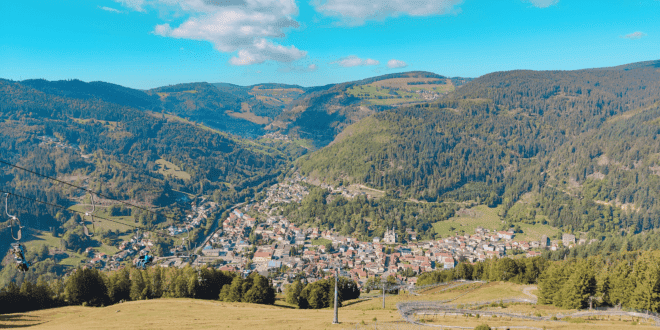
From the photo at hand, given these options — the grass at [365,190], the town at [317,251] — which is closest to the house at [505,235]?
the town at [317,251]

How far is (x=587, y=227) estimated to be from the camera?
12406 cm

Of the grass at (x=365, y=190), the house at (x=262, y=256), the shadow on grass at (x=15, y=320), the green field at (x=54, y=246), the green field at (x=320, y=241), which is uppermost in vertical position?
the shadow on grass at (x=15, y=320)

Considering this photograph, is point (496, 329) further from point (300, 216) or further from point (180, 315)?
point (300, 216)

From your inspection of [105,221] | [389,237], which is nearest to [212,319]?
[389,237]

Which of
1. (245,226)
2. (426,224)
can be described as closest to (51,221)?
(245,226)

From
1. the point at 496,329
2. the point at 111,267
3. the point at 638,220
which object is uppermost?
the point at 496,329

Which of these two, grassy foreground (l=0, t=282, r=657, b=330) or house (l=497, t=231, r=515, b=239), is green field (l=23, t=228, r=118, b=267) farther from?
house (l=497, t=231, r=515, b=239)

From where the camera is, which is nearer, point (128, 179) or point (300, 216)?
point (300, 216)

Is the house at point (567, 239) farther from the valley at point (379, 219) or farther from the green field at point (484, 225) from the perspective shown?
the green field at point (484, 225)

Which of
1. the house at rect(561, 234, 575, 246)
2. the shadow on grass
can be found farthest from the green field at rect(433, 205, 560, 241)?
the shadow on grass

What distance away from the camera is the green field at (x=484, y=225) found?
4835 inches

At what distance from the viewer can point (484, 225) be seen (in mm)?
133250

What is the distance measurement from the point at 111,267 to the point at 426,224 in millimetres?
110422

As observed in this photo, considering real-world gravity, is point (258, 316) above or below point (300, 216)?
above
